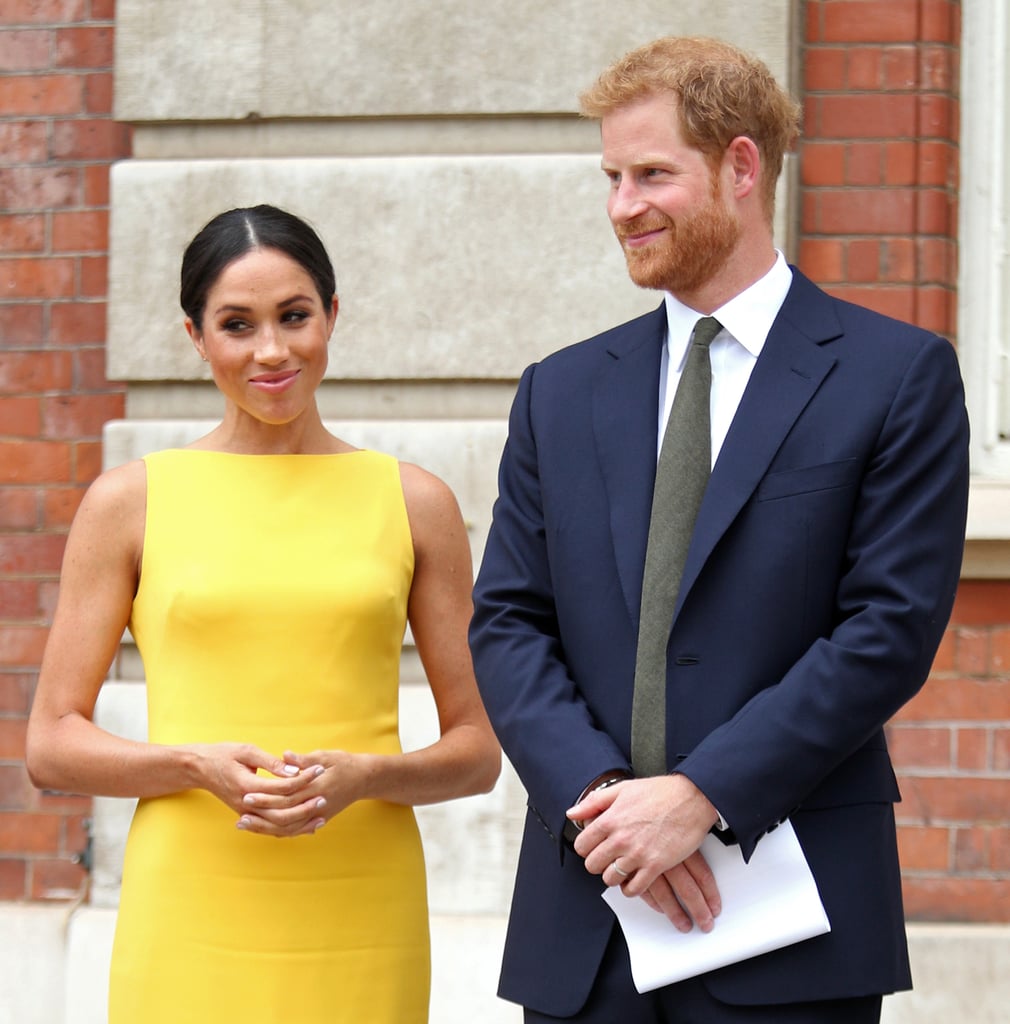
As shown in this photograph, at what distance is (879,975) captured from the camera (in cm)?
217

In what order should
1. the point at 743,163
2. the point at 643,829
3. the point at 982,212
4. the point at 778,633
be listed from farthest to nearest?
the point at 982,212 < the point at 743,163 < the point at 778,633 < the point at 643,829

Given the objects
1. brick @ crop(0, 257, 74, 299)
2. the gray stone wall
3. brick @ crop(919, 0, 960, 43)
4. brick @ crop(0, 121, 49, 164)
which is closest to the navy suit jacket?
the gray stone wall

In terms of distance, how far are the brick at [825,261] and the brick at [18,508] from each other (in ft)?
6.73

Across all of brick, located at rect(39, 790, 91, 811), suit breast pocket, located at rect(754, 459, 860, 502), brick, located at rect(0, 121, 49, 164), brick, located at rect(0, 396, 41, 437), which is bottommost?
brick, located at rect(39, 790, 91, 811)

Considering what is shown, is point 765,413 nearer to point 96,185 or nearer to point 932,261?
point 932,261

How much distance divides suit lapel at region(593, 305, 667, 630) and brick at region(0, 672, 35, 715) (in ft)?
7.65

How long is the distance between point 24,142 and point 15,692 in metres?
1.44

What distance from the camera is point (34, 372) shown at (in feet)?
14.1

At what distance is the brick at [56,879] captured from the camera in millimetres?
4188

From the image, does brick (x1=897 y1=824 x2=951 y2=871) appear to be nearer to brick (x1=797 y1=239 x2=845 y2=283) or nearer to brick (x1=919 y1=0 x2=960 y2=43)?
brick (x1=797 y1=239 x2=845 y2=283)

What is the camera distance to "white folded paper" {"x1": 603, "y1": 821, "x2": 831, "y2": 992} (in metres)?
2.14

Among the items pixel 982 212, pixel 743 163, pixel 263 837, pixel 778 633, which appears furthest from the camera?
pixel 982 212

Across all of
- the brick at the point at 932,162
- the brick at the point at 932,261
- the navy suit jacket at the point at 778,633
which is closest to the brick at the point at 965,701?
the brick at the point at 932,261

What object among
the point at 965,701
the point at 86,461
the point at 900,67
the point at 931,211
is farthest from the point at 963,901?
the point at 86,461
